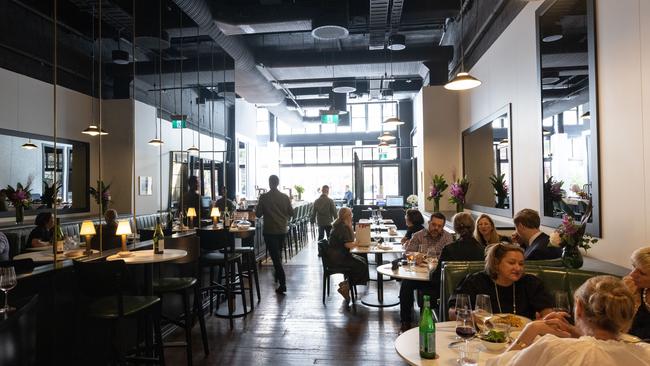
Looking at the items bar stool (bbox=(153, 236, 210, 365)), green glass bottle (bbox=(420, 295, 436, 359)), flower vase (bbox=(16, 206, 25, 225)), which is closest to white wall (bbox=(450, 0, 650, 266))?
green glass bottle (bbox=(420, 295, 436, 359))

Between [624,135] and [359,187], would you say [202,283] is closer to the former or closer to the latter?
[624,135]

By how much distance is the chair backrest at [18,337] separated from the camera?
1886 millimetres

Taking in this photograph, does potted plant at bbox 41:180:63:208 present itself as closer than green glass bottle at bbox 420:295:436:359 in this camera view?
No

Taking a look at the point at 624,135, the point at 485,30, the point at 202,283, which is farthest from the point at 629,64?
the point at 202,283

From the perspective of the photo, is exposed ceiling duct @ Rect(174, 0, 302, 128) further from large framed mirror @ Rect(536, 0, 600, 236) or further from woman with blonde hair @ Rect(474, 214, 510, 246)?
woman with blonde hair @ Rect(474, 214, 510, 246)

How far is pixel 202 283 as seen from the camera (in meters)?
5.18

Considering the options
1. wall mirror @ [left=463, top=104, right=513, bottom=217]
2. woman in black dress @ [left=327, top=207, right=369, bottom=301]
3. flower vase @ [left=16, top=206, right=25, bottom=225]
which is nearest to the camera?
woman in black dress @ [left=327, top=207, right=369, bottom=301]

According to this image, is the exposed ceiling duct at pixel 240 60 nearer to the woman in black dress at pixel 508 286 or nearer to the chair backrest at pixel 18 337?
the chair backrest at pixel 18 337

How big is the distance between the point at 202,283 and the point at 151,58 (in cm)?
611

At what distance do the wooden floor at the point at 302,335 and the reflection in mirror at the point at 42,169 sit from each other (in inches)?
119

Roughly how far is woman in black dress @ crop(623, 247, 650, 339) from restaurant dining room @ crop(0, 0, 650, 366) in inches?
0.4

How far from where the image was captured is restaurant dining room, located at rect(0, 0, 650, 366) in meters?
2.43

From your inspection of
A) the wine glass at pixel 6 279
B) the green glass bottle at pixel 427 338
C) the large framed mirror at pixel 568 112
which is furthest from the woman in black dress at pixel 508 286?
the wine glass at pixel 6 279

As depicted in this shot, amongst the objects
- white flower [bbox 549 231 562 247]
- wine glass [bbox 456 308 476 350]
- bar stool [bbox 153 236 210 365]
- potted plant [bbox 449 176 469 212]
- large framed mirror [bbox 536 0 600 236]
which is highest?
large framed mirror [bbox 536 0 600 236]
